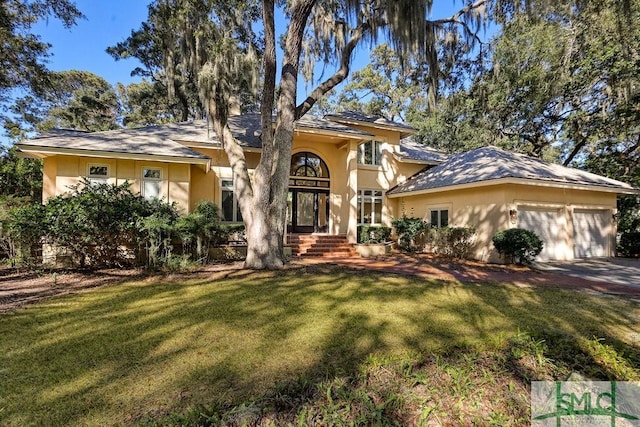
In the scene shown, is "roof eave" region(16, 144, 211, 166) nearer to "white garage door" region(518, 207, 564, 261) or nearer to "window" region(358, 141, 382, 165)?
"window" region(358, 141, 382, 165)

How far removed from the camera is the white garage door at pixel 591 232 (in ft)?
41.9

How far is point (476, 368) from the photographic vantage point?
126 inches

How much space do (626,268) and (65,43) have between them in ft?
A: 75.2

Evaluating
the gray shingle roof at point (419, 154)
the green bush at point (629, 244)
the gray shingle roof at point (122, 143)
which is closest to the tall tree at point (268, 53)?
the gray shingle roof at point (122, 143)

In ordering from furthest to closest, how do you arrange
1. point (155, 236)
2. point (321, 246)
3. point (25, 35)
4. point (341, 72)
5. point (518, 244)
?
point (321, 246) < point (25, 35) < point (341, 72) < point (518, 244) < point (155, 236)

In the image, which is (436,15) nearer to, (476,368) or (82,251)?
(476,368)

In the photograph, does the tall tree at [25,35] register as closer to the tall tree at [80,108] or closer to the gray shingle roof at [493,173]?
the tall tree at [80,108]

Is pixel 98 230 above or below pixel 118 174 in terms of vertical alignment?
below

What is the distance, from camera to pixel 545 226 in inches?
475

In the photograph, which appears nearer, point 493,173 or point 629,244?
point 493,173

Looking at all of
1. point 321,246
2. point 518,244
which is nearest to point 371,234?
point 321,246

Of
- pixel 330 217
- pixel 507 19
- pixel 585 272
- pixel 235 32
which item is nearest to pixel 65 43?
pixel 235 32

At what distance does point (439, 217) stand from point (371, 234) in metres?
3.26

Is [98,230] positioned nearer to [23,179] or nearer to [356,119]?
[356,119]
